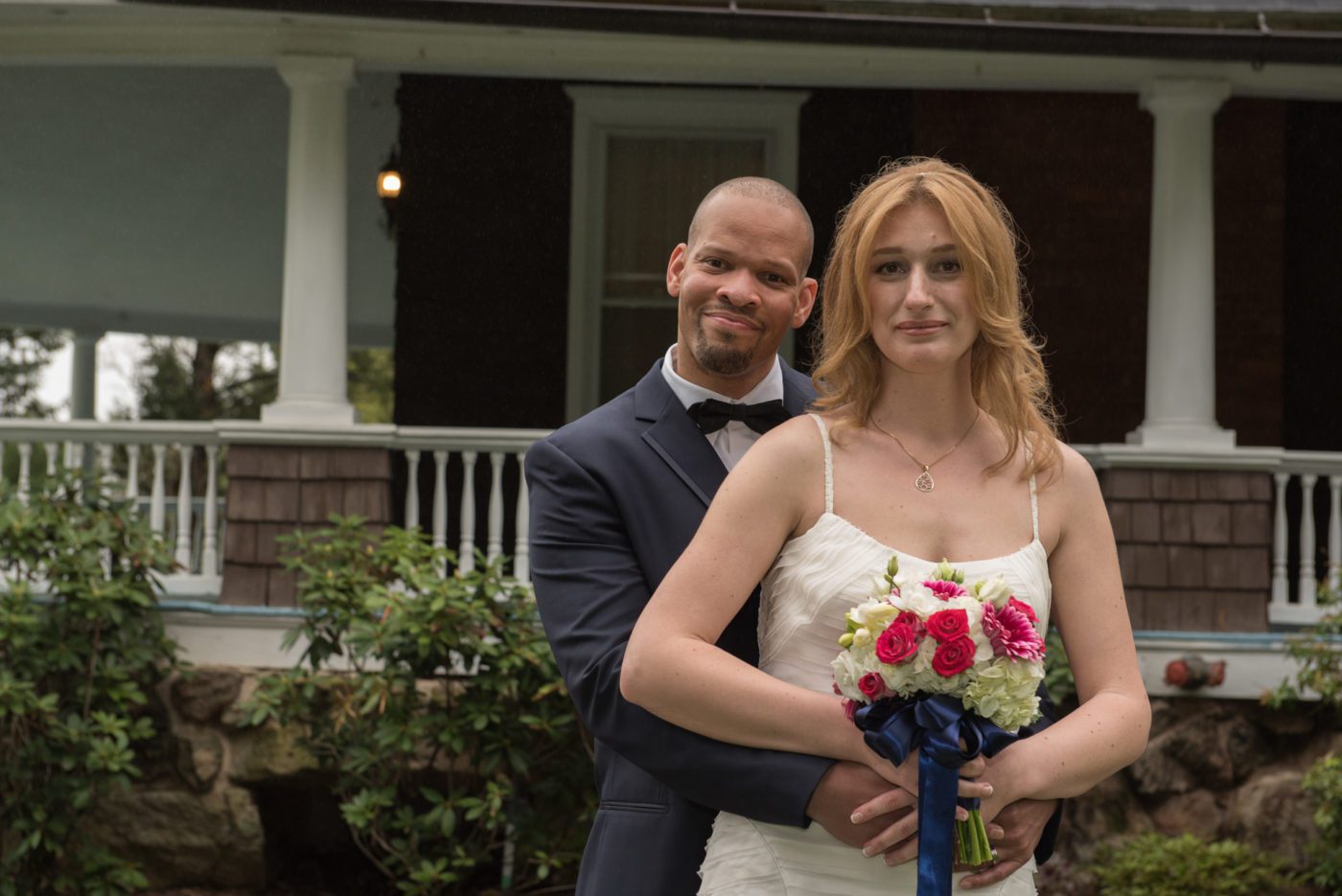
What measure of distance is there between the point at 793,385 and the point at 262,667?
16.3 ft

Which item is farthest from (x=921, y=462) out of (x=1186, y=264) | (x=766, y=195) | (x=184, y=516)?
(x=184, y=516)

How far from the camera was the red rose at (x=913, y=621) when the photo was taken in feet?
7.39

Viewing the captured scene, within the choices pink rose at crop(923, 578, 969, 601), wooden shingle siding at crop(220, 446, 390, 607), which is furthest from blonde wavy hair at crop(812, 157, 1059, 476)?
wooden shingle siding at crop(220, 446, 390, 607)

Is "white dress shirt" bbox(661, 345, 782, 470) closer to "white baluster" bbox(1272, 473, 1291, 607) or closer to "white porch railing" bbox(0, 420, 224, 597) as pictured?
"white porch railing" bbox(0, 420, 224, 597)

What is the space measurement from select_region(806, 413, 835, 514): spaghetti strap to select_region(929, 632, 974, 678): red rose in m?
0.36

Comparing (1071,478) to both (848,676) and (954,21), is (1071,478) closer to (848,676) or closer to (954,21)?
(848,676)

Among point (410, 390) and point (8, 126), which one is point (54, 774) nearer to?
point (410, 390)

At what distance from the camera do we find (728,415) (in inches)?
117

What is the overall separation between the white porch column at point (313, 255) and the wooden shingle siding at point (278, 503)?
0.21 metres

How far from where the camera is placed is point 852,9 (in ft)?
24.7

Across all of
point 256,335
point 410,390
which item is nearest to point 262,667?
point 410,390

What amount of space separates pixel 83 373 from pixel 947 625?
1454 centimetres

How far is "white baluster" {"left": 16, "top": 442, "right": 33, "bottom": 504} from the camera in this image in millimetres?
7488

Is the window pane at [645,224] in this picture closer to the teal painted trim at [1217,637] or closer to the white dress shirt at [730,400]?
the teal painted trim at [1217,637]
